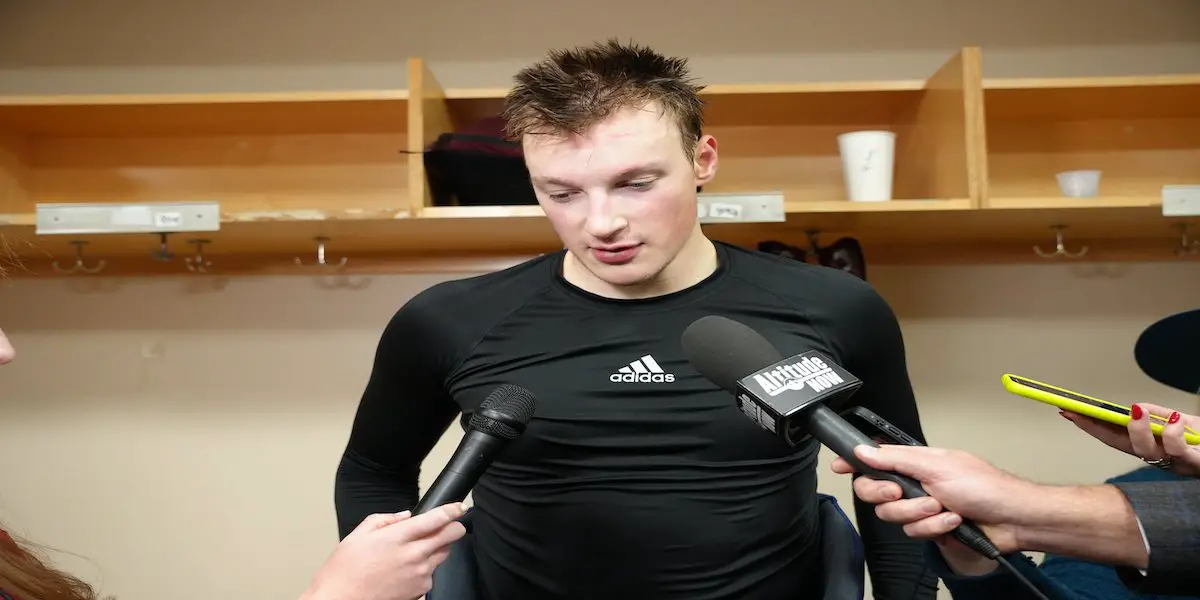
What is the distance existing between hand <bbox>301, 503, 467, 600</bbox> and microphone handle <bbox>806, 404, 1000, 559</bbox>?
12.3 inches

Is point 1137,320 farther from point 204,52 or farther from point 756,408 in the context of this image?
point 204,52

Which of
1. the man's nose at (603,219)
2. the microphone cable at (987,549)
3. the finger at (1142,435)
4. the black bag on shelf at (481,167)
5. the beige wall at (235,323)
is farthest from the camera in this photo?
the beige wall at (235,323)

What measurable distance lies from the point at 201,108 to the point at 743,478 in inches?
58.1

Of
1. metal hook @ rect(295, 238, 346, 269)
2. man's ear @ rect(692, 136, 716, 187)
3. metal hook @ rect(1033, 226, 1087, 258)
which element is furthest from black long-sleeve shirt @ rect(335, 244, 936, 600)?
metal hook @ rect(1033, 226, 1087, 258)

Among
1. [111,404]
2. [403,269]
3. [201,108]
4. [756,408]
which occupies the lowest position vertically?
[111,404]

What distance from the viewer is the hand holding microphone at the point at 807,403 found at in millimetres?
578

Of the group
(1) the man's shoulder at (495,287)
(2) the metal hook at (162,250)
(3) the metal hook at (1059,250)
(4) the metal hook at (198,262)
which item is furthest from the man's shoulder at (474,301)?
(3) the metal hook at (1059,250)

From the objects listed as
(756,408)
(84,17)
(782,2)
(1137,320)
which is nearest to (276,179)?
(84,17)

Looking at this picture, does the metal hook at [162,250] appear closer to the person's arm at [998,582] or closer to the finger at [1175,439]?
the person's arm at [998,582]

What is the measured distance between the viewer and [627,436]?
0.98 metres

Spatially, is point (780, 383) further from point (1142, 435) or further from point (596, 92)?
point (596, 92)

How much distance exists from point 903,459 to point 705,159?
60 cm

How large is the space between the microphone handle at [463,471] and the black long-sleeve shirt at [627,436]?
255mm

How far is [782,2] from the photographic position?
6.83 feet
